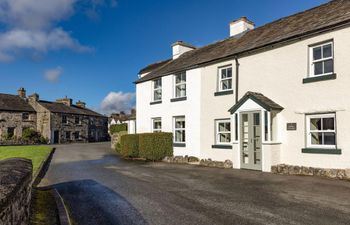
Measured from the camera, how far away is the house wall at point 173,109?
17.8 m

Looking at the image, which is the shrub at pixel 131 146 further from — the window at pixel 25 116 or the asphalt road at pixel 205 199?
the window at pixel 25 116

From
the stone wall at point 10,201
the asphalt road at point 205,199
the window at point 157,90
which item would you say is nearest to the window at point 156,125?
the window at point 157,90

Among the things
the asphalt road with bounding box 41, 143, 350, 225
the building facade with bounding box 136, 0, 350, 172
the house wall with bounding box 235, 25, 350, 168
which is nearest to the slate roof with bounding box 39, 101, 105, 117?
the building facade with bounding box 136, 0, 350, 172

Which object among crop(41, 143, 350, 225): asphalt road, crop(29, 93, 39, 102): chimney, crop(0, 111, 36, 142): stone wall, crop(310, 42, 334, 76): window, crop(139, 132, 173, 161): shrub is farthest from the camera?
crop(29, 93, 39, 102): chimney

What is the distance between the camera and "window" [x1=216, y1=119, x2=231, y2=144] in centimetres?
1605

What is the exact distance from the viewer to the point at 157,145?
18.7m

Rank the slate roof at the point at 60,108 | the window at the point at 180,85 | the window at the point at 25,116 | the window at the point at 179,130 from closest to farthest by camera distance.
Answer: the window at the point at 179,130, the window at the point at 180,85, the window at the point at 25,116, the slate roof at the point at 60,108

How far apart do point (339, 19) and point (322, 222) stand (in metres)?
8.84

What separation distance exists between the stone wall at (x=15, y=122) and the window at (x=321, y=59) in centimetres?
4302

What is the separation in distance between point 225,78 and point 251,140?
419 cm

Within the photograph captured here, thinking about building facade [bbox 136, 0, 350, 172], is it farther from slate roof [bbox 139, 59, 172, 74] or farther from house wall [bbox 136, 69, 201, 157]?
slate roof [bbox 139, 59, 172, 74]

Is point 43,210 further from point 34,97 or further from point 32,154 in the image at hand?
point 34,97

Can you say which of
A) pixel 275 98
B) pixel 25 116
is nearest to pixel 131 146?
pixel 275 98

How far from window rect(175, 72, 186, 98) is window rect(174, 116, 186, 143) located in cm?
157
